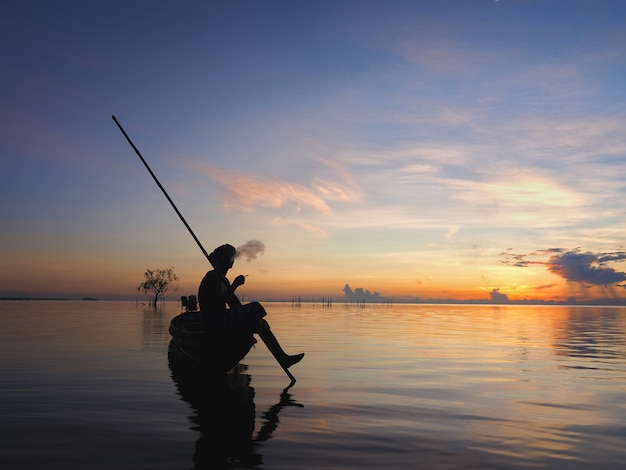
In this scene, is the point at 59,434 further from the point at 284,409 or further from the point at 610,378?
the point at 610,378

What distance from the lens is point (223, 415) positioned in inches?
352

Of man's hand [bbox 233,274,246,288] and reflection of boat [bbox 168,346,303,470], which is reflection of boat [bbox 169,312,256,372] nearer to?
reflection of boat [bbox 168,346,303,470]

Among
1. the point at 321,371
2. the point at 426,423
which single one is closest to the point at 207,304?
the point at 321,371

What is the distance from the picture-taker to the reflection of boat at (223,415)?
637 centimetres

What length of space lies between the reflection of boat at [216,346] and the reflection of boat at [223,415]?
35cm

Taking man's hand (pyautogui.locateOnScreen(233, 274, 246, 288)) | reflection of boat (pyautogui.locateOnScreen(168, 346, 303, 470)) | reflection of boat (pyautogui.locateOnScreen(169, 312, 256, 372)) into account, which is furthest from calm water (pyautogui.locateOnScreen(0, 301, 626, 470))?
man's hand (pyautogui.locateOnScreen(233, 274, 246, 288))

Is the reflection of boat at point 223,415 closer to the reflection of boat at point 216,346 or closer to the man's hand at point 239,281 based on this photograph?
the reflection of boat at point 216,346

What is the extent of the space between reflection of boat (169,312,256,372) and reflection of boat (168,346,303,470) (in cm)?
35

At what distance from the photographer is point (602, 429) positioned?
27.7ft

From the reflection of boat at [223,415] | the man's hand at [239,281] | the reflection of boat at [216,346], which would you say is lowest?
the reflection of boat at [223,415]

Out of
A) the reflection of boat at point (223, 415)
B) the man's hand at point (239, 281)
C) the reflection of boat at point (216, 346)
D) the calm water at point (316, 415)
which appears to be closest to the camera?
the reflection of boat at point (223, 415)

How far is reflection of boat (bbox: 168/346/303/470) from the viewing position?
637cm

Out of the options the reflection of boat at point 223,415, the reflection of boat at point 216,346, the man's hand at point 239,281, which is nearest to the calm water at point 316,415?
the reflection of boat at point 223,415

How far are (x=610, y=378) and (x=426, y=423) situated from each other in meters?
9.20
